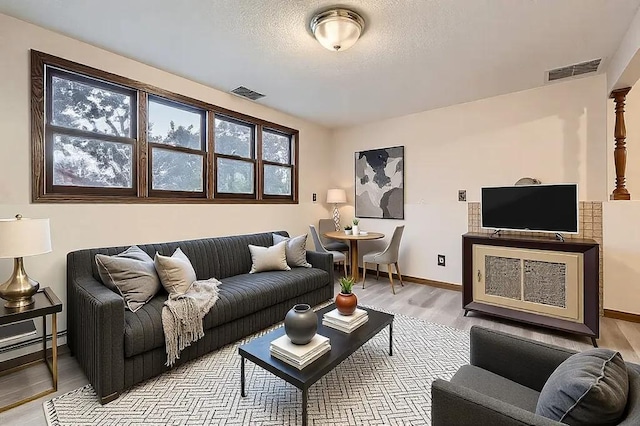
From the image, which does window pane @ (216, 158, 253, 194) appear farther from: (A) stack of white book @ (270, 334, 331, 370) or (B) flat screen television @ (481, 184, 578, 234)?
(B) flat screen television @ (481, 184, 578, 234)

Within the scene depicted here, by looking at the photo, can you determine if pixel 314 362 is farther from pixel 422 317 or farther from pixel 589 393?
pixel 422 317

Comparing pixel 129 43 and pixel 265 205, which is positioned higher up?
pixel 129 43

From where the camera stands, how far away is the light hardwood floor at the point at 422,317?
6.04 ft

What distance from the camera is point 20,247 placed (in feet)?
5.92

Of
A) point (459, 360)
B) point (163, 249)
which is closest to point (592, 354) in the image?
point (459, 360)

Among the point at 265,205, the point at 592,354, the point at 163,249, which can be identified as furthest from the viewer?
the point at 265,205

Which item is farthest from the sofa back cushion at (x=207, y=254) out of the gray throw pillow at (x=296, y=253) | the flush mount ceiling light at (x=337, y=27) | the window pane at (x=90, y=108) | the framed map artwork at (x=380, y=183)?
the flush mount ceiling light at (x=337, y=27)

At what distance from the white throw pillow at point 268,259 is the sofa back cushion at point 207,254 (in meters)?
0.13

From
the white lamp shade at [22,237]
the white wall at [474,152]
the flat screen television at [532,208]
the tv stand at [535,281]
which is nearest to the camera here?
the white lamp shade at [22,237]

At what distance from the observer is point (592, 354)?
1036mm

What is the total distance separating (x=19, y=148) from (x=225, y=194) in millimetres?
1833

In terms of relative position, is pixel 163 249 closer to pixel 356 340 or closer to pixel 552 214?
pixel 356 340

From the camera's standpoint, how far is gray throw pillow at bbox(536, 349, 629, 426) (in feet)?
2.75

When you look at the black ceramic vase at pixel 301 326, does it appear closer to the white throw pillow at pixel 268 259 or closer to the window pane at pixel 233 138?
the white throw pillow at pixel 268 259
